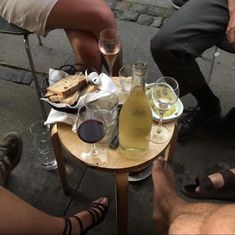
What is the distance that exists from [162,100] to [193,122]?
23.4 inches

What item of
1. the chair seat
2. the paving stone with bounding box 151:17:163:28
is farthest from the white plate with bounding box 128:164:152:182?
the paving stone with bounding box 151:17:163:28

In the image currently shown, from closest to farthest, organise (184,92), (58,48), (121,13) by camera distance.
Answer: (184,92)
(58,48)
(121,13)

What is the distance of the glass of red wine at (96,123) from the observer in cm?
114

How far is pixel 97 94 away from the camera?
4.07 feet

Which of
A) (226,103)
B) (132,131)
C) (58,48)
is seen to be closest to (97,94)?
(132,131)

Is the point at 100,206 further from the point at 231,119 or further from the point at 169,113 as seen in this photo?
the point at 231,119

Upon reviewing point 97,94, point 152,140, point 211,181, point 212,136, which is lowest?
point 212,136

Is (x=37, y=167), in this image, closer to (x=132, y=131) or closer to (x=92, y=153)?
(x=92, y=153)

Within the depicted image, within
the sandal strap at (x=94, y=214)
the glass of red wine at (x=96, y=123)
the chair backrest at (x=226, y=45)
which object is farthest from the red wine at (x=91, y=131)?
the chair backrest at (x=226, y=45)

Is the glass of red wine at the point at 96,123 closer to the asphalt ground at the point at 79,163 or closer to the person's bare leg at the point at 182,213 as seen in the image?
the person's bare leg at the point at 182,213

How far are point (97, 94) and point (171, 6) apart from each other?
4.75 feet

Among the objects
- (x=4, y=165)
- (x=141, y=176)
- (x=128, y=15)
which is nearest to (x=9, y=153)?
(x=4, y=165)

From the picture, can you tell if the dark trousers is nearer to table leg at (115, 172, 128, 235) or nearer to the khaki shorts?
the khaki shorts

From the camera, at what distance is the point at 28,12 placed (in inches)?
58.0
